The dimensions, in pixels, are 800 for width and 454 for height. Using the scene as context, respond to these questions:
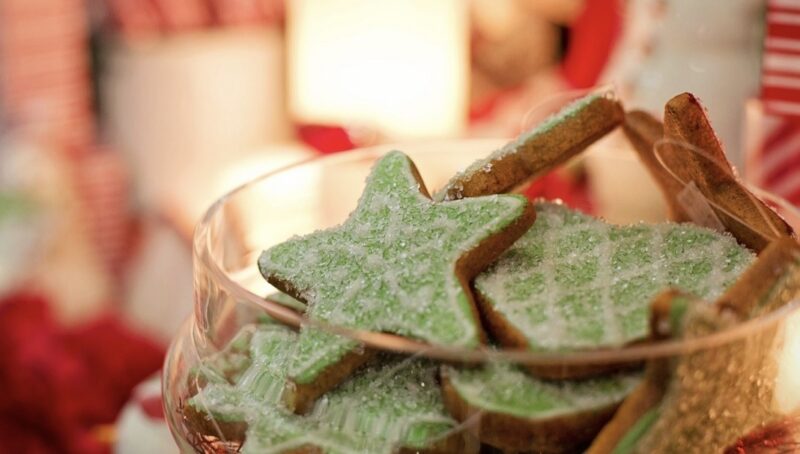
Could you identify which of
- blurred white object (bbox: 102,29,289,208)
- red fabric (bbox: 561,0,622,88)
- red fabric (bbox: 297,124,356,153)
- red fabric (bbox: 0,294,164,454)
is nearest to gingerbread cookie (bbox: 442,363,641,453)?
red fabric (bbox: 0,294,164,454)

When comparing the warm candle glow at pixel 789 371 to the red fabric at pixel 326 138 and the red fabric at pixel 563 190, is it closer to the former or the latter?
the red fabric at pixel 563 190

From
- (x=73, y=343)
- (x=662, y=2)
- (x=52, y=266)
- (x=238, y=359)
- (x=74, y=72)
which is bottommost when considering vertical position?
(x=52, y=266)

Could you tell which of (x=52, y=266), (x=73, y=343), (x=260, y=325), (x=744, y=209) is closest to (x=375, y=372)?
(x=260, y=325)

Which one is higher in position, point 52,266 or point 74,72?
point 74,72

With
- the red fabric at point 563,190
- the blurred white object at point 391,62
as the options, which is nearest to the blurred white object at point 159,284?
the blurred white object at point 391,62

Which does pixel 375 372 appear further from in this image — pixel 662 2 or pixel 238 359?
pixel 662 2

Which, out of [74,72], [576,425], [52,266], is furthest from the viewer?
[74,72]

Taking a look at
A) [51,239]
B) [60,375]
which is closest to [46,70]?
[51,239]
